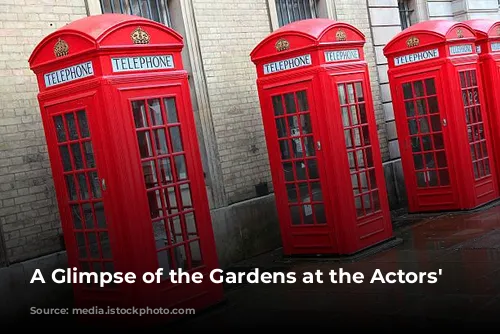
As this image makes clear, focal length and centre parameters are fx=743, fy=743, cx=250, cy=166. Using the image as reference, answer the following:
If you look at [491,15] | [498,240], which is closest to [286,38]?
[498,240]

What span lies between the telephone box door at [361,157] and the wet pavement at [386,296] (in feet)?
1.49

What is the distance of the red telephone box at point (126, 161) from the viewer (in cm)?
672

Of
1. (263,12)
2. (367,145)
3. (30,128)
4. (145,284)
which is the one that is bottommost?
(145,284)

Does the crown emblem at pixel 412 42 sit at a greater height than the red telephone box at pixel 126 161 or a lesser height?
greater

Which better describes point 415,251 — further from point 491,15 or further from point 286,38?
point 491,15

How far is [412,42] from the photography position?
11477 mm

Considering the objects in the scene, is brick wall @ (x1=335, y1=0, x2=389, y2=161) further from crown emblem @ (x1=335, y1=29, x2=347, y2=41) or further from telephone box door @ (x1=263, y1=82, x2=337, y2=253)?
telephone box door @ (x1=263, y1=82, x2=337, y2=253)

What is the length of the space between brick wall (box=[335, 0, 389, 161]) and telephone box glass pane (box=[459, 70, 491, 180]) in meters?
1.92

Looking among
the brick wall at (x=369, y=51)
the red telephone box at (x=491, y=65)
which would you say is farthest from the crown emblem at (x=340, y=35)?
the red telephone box at (x=491, y=65)

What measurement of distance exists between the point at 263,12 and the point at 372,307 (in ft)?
18.9

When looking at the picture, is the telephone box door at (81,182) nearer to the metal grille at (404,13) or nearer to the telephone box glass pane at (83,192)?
the telephone box glass pane at (83,192)

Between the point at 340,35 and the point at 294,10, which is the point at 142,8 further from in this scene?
the point at 294,10

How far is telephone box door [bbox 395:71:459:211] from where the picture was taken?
11.6 metres

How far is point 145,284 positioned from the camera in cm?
678
